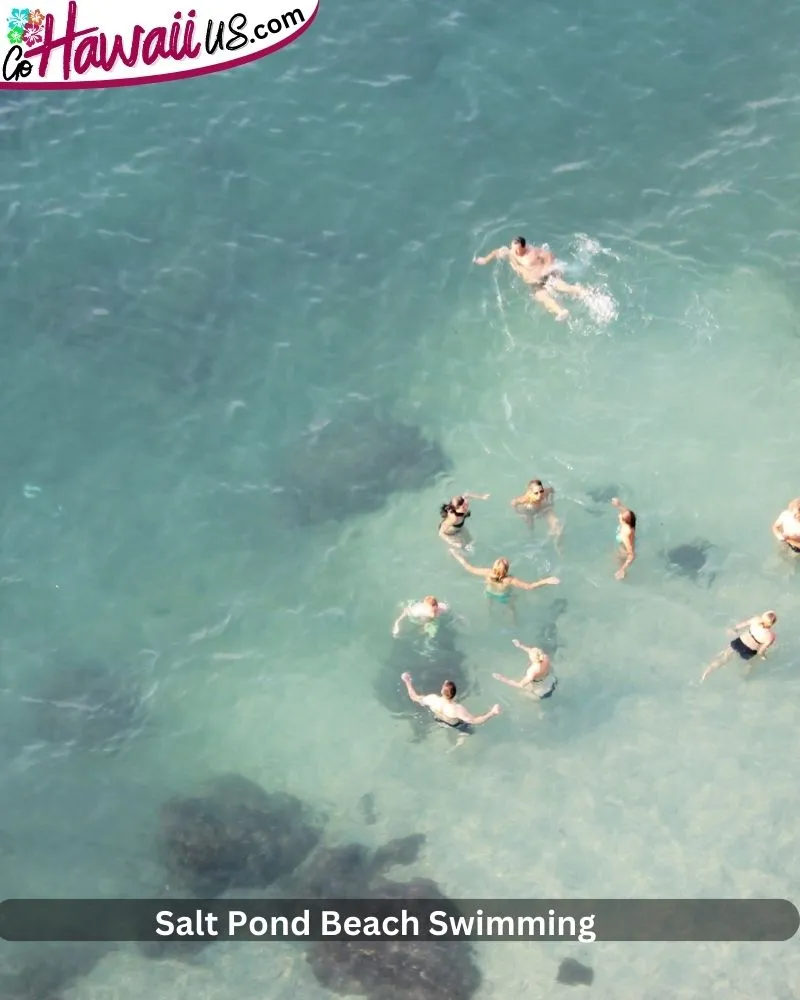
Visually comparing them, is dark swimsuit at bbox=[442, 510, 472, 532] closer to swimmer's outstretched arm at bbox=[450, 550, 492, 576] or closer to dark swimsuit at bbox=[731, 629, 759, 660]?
swimmer's outstretched arm at bbox=[450, 550, 492, 576]

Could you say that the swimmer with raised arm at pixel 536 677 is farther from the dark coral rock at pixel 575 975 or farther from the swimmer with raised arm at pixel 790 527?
the swimmer with raised arm at pixel 790 527

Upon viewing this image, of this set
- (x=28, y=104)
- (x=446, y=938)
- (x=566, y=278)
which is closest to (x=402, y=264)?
(x=566, y=278)

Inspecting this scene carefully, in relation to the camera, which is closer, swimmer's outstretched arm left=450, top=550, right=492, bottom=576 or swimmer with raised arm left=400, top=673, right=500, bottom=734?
swimmer with raised arm left=400, top=673, right=500, bottom=734

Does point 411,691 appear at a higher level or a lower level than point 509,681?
higher

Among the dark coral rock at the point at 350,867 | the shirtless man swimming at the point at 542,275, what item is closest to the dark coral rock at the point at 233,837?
the dark coral rock at the point at 350,867

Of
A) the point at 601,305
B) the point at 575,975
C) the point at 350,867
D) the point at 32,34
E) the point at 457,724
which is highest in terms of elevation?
the point at 32,34

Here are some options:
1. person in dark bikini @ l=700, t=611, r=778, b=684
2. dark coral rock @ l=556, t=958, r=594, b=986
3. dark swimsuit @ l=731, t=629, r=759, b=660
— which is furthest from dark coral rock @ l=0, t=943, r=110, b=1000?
dark swimsuit @ l=731, t=629, r=759, b=660

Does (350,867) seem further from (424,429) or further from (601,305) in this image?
(601,305)
